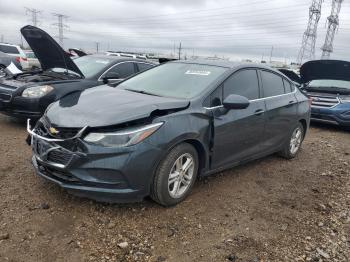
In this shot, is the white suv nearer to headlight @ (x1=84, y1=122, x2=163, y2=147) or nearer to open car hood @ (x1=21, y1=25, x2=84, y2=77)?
open car hood @ (x1=21, y1=25, x2=84, y2=77)

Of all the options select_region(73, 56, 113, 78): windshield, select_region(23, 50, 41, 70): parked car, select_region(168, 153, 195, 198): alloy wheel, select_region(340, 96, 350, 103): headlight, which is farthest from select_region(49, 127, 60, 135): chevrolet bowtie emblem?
select_region(340, 96, 350, 103): headlight

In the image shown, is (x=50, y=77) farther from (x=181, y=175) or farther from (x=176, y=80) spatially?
(x=181, y=175)

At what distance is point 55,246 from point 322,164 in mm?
4587

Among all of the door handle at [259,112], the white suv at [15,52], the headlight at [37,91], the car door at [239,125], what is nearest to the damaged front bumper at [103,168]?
the car door at [239,125]

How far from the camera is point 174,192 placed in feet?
12.7

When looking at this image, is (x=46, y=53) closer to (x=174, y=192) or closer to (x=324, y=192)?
(x=174, y=192)

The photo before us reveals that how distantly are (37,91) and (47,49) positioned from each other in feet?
3.89

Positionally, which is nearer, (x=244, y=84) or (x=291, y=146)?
(x=244, y=84)

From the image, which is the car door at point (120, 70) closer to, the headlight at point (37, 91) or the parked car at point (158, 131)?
the headlight at point (37, 91)

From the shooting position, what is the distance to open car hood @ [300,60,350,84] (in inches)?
357

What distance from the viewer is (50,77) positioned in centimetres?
700

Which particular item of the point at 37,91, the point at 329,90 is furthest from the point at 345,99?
the point at 37,91

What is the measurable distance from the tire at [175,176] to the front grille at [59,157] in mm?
839

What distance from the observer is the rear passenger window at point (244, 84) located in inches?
177
